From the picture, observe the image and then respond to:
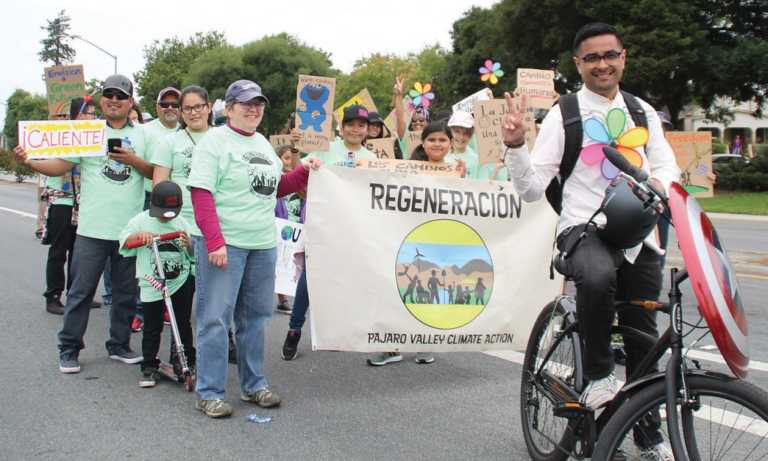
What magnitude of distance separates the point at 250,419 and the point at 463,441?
1256 millimetres

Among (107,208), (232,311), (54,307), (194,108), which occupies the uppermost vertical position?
(194,108)

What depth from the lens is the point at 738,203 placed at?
2575cm

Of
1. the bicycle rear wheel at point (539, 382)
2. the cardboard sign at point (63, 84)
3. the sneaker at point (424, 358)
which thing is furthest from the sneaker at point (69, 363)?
the bicycle rear wheel at point (539, 382)

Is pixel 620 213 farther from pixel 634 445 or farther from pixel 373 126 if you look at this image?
pixel 373 126

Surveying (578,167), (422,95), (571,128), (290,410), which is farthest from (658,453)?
(422,95)

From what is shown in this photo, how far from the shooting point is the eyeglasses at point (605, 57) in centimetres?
342

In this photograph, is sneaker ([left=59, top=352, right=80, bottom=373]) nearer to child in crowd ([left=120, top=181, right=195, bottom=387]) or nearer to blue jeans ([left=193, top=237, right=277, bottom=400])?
child in crowd ([left=120, top=181, right=195, bottom=387])

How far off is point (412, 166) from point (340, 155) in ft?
2.58

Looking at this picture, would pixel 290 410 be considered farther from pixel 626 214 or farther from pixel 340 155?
pixel 626 214

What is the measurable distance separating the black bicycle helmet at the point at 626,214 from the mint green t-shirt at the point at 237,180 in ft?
7.31

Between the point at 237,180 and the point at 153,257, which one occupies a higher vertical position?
the point at 237,180

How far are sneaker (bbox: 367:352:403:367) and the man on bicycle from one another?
2580mm

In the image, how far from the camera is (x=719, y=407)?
2621 millimetres

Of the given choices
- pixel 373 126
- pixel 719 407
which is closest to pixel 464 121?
pixel 373 126
